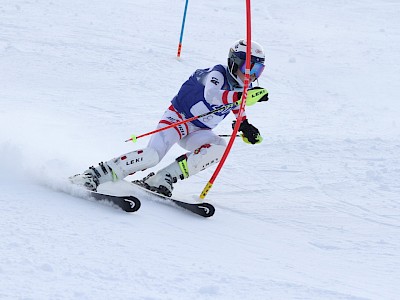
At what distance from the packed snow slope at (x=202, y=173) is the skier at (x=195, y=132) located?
218mm

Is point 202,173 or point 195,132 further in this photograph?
point 202,173

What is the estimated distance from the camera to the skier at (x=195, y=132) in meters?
5.55

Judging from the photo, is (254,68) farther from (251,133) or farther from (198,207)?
(198,207)

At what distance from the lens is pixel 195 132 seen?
597 centimetres

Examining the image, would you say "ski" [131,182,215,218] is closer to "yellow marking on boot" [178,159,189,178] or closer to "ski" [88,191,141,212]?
"yellow marking on boot" [178,159,189,178]

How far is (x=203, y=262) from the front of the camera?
4266 mm

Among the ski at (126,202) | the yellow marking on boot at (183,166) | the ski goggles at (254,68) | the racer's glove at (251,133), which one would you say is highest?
the ski goggles at (254,68)

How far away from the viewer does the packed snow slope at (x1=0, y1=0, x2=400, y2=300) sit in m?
3.99

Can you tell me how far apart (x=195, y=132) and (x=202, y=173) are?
1.12 m

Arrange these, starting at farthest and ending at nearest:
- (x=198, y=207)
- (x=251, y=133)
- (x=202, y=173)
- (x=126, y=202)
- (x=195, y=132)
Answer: (x=202, y=173) → (x=195, y=132) → (x=251, y=133) → (x=198, y=207) → (x=126, y=202)

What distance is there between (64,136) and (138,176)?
1.34m

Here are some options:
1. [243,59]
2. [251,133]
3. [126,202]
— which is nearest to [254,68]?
[243,59]

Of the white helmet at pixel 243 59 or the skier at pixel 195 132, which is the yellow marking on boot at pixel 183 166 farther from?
the white helmet at pixel 243 59

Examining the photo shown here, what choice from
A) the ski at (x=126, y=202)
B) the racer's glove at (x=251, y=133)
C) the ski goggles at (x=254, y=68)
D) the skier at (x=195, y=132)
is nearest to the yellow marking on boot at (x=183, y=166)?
the skier at (x=195, y=132)
